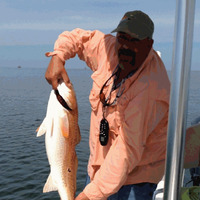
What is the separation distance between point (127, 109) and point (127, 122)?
0.11 metres

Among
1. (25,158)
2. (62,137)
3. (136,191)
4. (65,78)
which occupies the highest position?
(65,78)

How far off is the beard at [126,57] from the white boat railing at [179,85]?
1.34 meters

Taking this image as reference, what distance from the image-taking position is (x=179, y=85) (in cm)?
124

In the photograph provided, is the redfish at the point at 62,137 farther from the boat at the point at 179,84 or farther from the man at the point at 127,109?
the boat at the point at 179,84

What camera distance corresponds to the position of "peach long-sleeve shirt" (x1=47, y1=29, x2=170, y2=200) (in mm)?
2555

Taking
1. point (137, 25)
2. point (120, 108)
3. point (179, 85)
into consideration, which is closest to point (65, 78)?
point (120, 108)

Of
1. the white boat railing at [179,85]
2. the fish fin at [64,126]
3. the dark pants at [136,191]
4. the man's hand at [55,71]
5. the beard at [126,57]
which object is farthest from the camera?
the dark pants at [136,191]

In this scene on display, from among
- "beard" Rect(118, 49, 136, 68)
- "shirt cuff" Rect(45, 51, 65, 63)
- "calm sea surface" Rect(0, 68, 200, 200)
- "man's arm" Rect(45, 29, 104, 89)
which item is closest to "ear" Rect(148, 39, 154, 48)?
"beard" Rect(118, 49, 136, 68)

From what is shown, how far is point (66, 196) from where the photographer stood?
2.93 m

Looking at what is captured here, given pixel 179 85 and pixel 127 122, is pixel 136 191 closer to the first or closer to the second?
pixel 127 122

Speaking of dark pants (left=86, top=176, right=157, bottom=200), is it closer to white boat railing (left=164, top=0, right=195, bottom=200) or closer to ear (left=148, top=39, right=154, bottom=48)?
ear (left=148, top=39, right=154, bottom=48)

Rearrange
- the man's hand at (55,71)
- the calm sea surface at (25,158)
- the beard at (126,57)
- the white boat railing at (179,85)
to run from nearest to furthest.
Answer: the white boat railing at (179,85) < the man's hand at (55,71) < the beard at (126,57) < the calm sea surface at (25,158)

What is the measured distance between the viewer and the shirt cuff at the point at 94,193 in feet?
9.09

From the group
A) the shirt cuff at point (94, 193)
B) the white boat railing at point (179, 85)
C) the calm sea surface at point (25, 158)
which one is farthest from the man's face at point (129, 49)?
the calm sea surface at point (25, 158)
